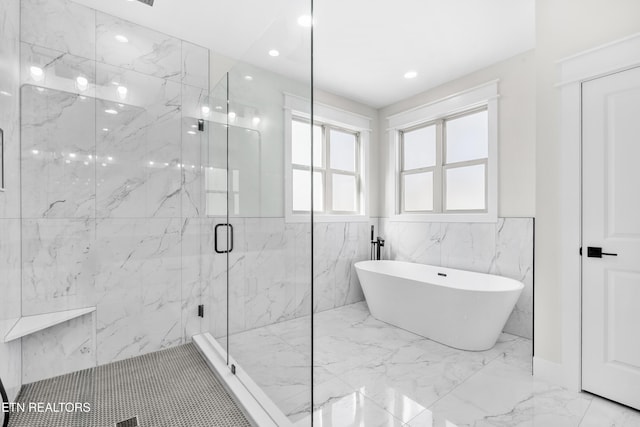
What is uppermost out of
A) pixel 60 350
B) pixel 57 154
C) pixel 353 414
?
pixel 57 154

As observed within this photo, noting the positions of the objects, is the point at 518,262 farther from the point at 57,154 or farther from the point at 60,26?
the point at 60,26

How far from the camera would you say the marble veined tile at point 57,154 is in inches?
75.0

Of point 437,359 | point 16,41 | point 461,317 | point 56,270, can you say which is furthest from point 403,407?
point 16,41

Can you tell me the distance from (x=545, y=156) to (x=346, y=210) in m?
2.28

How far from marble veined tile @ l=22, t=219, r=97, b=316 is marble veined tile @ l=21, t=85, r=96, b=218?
89 millimetres

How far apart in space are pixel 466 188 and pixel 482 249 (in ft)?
2.39

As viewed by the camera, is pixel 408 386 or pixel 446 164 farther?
pixel 446 164

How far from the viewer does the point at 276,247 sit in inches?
62.6

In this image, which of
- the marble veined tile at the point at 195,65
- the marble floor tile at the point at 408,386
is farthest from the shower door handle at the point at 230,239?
the marble veined tile at the point at 195,65

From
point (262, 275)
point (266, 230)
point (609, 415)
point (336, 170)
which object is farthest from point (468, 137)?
point (262, 275)

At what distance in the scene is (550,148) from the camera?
6.42 ft

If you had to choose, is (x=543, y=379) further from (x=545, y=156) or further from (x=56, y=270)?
(x=56, y=270)

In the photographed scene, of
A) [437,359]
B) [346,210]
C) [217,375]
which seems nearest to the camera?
[217,375]

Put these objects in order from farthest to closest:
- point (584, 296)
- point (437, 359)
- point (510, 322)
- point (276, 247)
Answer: point (510, 322) → point (437, 359) → point (584, 296) → point (276, 247)
